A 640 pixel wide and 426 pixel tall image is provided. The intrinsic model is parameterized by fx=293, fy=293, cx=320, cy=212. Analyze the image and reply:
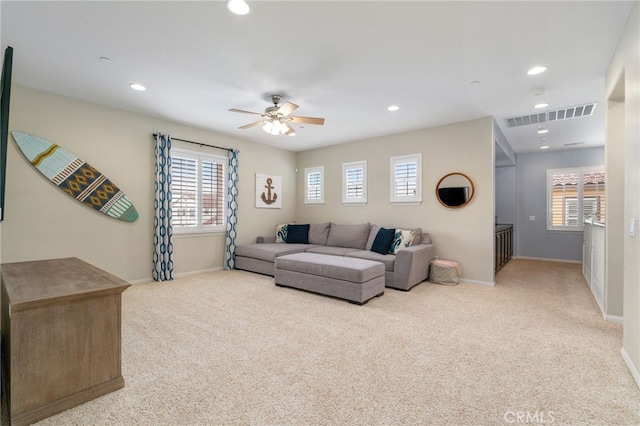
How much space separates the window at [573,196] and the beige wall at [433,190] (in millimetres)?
3819

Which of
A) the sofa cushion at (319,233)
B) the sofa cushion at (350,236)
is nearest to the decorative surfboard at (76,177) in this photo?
the sofa cushion at (319,233)

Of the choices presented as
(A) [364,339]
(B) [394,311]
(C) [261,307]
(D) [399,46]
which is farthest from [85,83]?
(B) [394,311]

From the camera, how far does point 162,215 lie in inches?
188

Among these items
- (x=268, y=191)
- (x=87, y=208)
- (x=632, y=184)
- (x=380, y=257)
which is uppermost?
(x=268, y=191)

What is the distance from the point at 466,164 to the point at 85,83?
551 cm

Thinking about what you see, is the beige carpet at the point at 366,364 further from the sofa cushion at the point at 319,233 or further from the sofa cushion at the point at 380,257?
the sofa cushion at the point at 319,233

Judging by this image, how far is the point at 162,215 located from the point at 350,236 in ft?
11.0

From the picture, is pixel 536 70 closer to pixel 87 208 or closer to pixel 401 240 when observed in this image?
pixel 401 240

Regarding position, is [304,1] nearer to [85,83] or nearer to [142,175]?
[85,83]

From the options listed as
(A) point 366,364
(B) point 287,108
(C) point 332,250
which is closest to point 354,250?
(C) point 332,250

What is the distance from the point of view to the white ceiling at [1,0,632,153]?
2.27 metres

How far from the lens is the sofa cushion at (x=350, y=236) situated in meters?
5.64

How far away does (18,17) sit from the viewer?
7.73ft

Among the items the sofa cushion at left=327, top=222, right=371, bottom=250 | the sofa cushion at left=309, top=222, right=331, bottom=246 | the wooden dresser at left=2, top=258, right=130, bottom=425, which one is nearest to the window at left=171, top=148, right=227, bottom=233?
the sofa cushion at left=309, top=222, right=331, bottom=246
